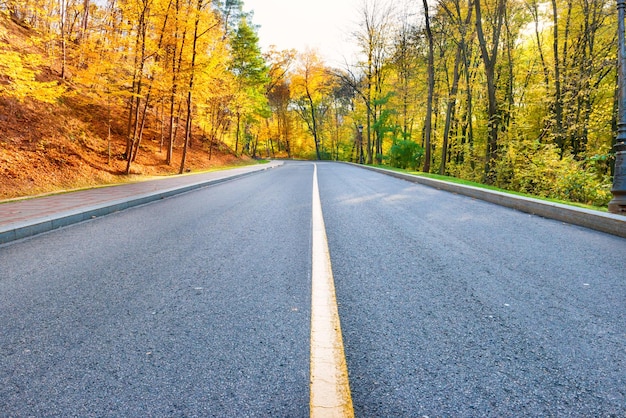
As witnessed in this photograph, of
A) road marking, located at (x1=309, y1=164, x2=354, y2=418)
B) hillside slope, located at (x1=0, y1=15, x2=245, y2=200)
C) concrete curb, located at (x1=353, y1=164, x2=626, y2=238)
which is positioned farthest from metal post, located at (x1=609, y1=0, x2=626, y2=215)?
hillside slope, located at (x1=0, y1=15, x2=245, y2=200)

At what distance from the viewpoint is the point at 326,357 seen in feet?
6.12

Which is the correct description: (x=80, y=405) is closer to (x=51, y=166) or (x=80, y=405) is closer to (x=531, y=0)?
(x=51, y=166)

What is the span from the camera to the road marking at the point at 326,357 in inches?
58.3

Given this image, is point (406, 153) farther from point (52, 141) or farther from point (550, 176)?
point (52, 141)

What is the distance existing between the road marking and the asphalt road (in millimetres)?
52

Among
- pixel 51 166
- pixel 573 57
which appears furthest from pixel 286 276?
pixel 573 57

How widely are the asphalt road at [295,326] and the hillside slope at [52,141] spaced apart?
7.52 metres

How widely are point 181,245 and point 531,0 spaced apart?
23.9m

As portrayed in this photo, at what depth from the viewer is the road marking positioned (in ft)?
4.86

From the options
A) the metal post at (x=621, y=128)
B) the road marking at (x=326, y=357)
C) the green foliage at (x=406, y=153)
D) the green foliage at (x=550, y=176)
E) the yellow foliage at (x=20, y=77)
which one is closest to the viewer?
the road marking at (x=326, y=357)

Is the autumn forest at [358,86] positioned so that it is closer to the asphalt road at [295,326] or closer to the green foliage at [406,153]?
the green foliage at [406,153]

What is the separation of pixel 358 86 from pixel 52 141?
2823cm

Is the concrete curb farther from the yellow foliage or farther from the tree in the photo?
the tree

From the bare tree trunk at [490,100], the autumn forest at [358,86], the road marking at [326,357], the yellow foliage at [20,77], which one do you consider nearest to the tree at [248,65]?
the autumn forest at [358,86]
